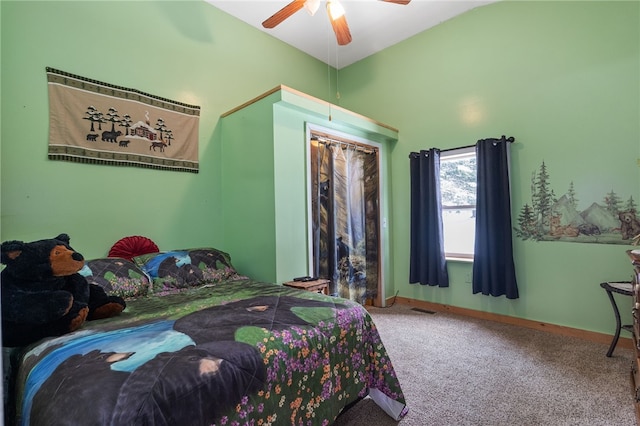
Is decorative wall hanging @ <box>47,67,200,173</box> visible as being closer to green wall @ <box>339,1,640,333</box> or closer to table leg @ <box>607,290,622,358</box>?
green wall @ <box>339,1,640,333</box>

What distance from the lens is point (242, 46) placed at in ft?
11.2

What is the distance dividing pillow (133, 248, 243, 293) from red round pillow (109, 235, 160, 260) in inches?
4.3

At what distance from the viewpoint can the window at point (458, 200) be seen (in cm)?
341

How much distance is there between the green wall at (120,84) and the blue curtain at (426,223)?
75.1 inches

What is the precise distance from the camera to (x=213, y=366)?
3.64 ft

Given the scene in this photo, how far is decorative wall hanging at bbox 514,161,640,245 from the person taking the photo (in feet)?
8.25

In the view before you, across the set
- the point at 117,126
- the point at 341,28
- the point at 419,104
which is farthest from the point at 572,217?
the point at 117,126

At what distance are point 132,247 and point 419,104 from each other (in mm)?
3432

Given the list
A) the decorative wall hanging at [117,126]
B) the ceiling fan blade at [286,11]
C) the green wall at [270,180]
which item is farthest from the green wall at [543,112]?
the decorative wall hanging at [117,126]

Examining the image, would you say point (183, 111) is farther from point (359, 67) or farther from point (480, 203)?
point (480, 203)

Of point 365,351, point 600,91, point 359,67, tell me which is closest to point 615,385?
point 365,351

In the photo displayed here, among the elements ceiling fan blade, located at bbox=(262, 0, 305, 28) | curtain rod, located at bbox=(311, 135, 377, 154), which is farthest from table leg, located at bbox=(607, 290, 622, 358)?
ceiling fan blade, located at bbox=(262, 0, 305, 28)

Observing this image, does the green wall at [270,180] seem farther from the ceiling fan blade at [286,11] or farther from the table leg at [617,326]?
the table leg at [617,326]

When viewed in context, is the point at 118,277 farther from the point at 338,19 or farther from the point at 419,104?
the point at 419,104
